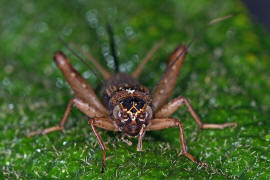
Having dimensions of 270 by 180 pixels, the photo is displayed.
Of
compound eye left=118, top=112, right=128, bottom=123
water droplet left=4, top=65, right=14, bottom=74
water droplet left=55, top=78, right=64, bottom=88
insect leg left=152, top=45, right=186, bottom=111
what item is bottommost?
compound eye left=118, top=112, right=128, bottom=123

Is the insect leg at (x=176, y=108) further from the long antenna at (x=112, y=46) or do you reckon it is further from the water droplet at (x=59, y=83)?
the water droplet at (x=59, y=83)

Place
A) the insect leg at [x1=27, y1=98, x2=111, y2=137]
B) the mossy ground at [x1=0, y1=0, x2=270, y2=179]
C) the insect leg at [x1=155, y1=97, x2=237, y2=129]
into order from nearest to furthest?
the mossy ground at [x1=0, y1=0, x2=270, y2=179] → the insect leg at [x1=155, y1=97, x2=237, y2=129] → the insect leg at [x1=27, y1=98, x2=111, y2=137]

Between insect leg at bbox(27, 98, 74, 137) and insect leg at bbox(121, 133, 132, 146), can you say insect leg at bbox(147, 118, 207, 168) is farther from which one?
insect leg at bbox(27, 98, 74, 137)

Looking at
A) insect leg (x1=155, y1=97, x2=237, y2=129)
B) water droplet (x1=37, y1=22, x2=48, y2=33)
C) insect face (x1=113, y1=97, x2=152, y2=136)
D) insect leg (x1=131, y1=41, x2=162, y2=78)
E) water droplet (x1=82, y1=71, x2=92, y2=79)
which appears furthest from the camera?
water droplet (x1=37, y1=22, x2=48, y2=33)

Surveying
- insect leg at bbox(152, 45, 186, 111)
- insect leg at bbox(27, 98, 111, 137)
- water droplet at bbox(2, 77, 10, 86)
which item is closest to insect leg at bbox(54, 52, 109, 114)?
insect leg at bbox(27, 98, 111, 137)

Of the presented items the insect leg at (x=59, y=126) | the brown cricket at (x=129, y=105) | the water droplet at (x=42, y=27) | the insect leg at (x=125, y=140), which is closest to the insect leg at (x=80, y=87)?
the brown cricket at (x=129, y=105)

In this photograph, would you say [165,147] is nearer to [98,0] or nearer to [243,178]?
[243,178]

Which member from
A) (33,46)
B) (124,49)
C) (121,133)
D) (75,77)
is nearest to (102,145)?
(121,133)
